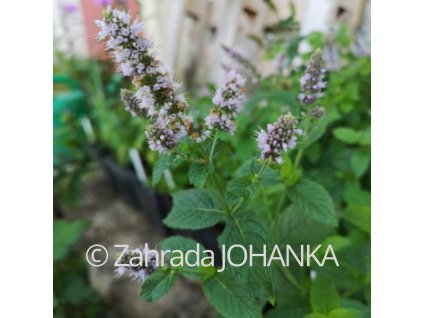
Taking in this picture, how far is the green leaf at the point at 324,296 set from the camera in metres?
0.70

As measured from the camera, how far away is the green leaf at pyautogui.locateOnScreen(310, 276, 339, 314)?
27.6 inches

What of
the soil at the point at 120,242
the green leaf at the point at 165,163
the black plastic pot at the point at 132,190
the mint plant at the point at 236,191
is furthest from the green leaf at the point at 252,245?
the black plastic pot at the point at 132,190

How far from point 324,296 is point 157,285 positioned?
0.89ft

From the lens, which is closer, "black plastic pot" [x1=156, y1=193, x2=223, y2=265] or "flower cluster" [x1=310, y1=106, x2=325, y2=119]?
"flower cluster" [x1=310, y1=106, x2=325, y2=119]

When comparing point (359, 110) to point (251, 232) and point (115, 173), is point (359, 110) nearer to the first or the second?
point (251, 232)

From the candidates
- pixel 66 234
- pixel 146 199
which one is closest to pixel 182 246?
pixel 66 234

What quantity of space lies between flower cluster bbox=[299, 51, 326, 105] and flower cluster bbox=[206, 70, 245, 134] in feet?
0.39

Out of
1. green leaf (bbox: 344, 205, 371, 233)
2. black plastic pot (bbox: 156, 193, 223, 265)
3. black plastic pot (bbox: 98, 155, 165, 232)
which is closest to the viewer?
green leaf (bbox: 344, 205, 371, 233)

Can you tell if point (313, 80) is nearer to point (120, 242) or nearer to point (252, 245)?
point (252, 245)

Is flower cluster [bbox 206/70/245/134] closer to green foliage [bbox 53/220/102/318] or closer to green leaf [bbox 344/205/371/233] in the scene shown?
green leaf [bbox 344/205/371/233]

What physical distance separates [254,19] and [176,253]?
3.55 feet

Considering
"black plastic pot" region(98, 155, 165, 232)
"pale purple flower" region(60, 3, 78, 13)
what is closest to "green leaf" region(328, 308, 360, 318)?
"black plastic pot" region(98, 155, 165, 232)

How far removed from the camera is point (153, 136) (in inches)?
21.4

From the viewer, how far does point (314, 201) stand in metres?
0.66
